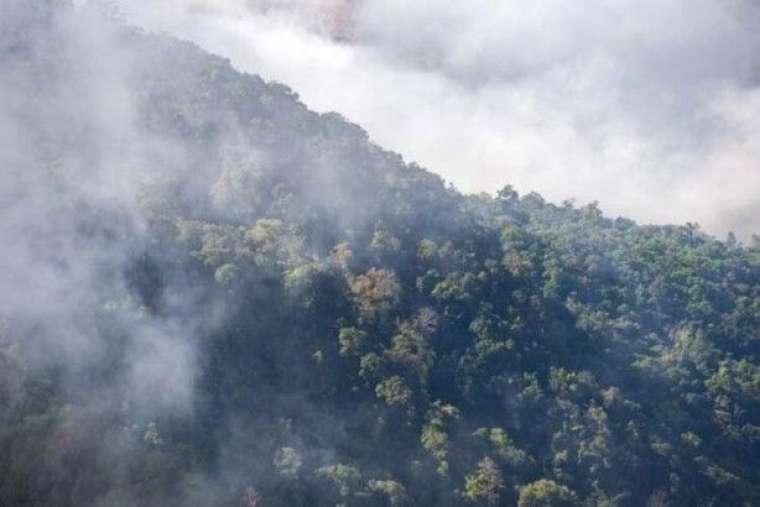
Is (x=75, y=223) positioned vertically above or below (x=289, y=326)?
above

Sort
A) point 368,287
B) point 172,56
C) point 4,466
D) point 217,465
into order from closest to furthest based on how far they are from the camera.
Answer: point 4,466
point 217,465
point 368,287
point 172,56

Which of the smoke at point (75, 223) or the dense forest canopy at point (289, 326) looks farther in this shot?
the smoke at point (75, 223)

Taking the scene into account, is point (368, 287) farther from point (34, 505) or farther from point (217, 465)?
point (34, 505)

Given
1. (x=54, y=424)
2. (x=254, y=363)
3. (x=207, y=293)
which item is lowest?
(x=54, y=424)

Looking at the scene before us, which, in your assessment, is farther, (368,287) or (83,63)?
(83,63)

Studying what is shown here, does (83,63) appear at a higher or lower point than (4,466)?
higher

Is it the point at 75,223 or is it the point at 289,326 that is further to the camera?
the point at 289,326

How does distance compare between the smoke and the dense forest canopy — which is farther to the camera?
the smoke

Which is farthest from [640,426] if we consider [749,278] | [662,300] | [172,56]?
[172,56]
